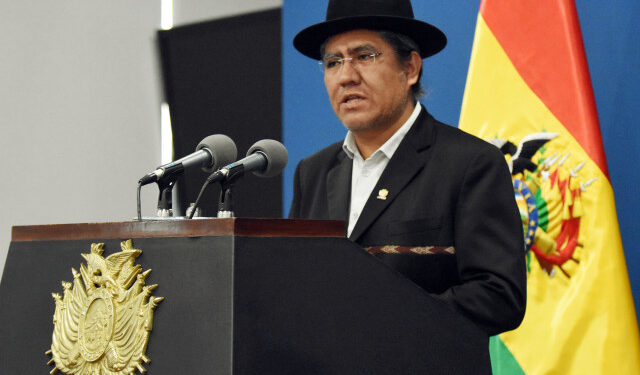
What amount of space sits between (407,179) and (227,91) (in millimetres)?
2668

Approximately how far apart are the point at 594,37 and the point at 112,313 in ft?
6.71

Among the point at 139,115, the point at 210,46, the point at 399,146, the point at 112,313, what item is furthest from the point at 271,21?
the point at 112,313

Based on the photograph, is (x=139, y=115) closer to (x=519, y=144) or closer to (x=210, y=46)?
(x=210, y=46)

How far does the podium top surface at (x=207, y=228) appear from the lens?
91cm

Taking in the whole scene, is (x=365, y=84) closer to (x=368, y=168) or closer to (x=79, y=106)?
(x=368, y=168)

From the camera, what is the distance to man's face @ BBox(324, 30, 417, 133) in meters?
1.72

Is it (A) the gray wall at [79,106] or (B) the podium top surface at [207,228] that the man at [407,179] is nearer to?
(B) the podium top surface at [207,228]

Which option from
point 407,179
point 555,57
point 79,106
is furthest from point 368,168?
point 79,106

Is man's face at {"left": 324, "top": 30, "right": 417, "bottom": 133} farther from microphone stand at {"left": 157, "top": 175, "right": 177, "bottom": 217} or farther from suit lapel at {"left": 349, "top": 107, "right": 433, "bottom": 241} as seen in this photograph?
microphone stand at {"left": 157, "top": 175, "right": 177, "bottom": 217}

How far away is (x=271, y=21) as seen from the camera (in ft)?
13.4

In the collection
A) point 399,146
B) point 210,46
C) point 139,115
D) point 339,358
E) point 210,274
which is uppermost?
point 210,46

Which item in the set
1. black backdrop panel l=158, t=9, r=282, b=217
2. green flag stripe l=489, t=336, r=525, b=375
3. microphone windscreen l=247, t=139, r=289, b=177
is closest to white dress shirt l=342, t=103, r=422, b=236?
microphone windscreen l=247, t=139, r=289, b=177

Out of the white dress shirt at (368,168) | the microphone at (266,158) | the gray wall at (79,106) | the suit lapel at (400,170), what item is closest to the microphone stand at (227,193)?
the microphone at (266,158)

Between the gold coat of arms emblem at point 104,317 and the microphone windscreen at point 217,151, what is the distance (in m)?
0.31
